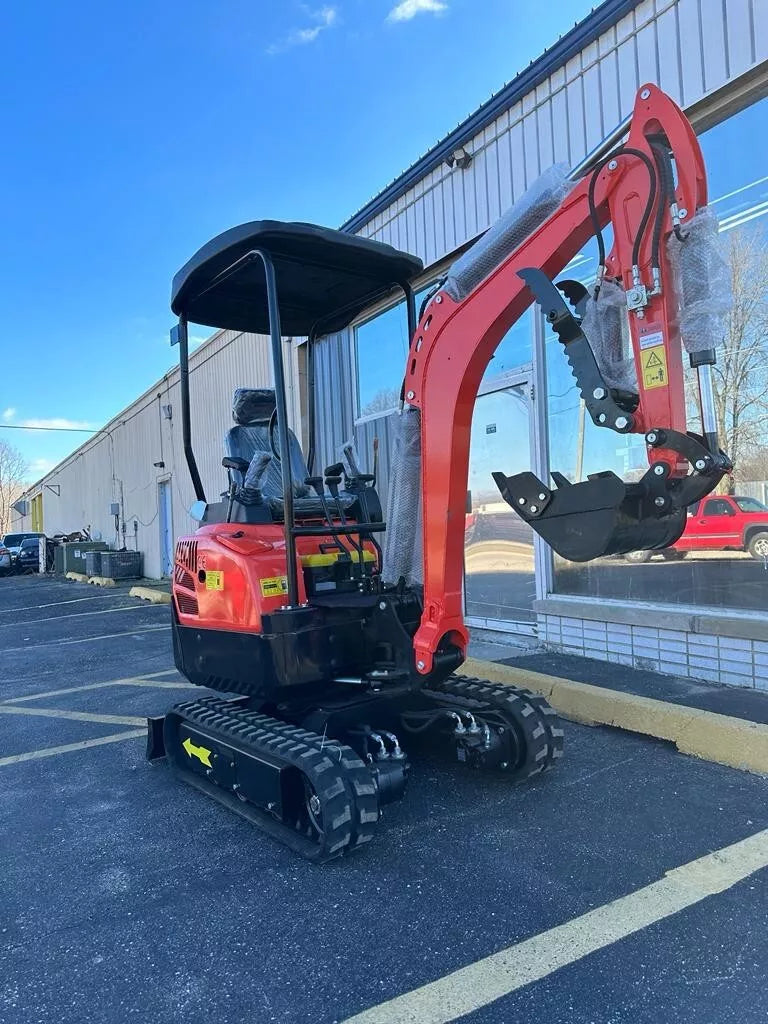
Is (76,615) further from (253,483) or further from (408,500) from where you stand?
(408,500)

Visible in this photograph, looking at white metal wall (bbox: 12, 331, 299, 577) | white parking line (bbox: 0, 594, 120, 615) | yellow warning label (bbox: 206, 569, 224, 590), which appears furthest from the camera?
white parking line (bbox: 0, 594, 120, 615)

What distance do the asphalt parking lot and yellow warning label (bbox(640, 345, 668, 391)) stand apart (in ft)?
6.73

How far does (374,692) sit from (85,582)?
70.6ft

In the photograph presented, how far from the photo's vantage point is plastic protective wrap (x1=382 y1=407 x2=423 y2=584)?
375 cm

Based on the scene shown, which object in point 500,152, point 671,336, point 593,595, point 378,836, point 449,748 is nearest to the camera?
point 671,336

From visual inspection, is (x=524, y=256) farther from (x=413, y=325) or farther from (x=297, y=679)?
(x=297, y=679)

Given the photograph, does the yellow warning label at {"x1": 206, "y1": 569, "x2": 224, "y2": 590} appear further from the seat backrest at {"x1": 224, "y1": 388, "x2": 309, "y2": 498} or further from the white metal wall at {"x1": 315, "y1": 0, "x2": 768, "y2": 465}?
the white metal wall at {"x1": 315, "y1": 0, "x2": 768, "y2": 465}

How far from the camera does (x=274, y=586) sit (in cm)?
390

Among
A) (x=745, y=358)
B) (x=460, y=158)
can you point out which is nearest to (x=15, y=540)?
(x=460, y=158)

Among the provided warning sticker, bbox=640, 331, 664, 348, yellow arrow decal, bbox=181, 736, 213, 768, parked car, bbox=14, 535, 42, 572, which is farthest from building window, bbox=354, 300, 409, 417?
parked car, bbox=14, 535, 42, 572

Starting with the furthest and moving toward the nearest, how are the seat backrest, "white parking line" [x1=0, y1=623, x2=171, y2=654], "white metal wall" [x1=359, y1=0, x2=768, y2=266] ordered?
"white parking line" [x1=0, y1=623, x2=171, y2=654]
"white metal wall" [x1=359, y1=0, x2=768, y2=266]
the seat backrest

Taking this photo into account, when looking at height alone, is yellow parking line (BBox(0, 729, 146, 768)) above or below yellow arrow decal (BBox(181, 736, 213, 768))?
below

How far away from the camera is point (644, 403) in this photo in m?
2.87

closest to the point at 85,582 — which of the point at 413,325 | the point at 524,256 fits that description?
the point at 413,325
